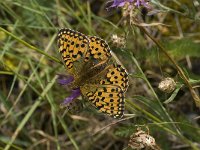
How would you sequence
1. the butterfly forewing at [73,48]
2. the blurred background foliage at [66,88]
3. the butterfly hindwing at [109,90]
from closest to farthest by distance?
1. the butterfly hindwing at [109,90]
2. the butterfly forewing at [73,48]
3. the blurred background foliage at [66,88]

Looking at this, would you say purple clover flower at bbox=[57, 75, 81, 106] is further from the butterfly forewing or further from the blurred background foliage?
the blurred background foliage

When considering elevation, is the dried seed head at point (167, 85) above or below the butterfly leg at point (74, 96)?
above

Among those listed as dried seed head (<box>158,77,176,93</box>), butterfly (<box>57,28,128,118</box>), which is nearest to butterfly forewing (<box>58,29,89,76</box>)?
butterfly (<box>57,28,128,118</box>)

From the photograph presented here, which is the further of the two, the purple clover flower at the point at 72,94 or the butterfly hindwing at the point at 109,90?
the purple clover flower at the point at 72,94

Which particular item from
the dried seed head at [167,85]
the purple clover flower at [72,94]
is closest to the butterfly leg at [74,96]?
the purple clover flower at [72,94]

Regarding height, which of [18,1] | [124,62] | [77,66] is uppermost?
[18,1]

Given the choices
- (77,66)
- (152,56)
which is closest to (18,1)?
(77,66)

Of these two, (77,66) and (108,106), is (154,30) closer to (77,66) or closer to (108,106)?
(77,66)

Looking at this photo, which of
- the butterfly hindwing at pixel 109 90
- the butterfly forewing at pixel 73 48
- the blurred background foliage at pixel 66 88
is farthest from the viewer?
the blurred background foliage at pixel 66 88

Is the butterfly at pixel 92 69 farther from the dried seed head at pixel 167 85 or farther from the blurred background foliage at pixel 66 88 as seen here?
the blurred background foliage at pixel 66 88
